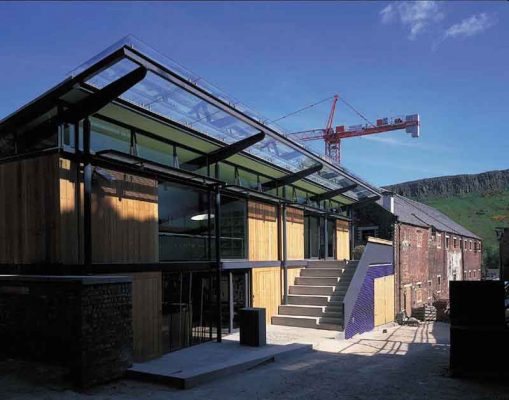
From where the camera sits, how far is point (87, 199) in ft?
31.4

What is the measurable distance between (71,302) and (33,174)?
3.17 metres

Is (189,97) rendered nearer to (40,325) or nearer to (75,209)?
(75,209)

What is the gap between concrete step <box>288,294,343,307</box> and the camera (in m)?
17.3

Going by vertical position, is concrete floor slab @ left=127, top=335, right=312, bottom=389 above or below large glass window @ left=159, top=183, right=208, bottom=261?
below

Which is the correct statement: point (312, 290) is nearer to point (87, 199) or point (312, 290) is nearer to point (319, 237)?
point (319, 237)

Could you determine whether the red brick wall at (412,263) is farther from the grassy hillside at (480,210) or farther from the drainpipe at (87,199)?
the grassy hillside at (480,210)

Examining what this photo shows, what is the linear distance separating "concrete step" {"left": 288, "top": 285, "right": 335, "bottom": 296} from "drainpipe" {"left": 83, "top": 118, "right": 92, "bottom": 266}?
1046cm

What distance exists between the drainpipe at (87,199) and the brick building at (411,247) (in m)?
17.7

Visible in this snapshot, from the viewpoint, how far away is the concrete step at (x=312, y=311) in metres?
16.6

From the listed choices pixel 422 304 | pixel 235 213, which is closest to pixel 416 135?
pixel 422 304

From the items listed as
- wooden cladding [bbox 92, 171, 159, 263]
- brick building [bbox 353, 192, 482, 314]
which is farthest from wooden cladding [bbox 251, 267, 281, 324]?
brick building [bbox 353, 192, 482, 314]

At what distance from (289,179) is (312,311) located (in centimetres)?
491

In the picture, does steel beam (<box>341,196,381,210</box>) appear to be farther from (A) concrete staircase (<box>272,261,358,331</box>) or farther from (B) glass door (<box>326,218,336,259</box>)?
(A) concrete staircase (<box>272,261,358,331</box>)

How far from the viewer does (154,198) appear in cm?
1167
